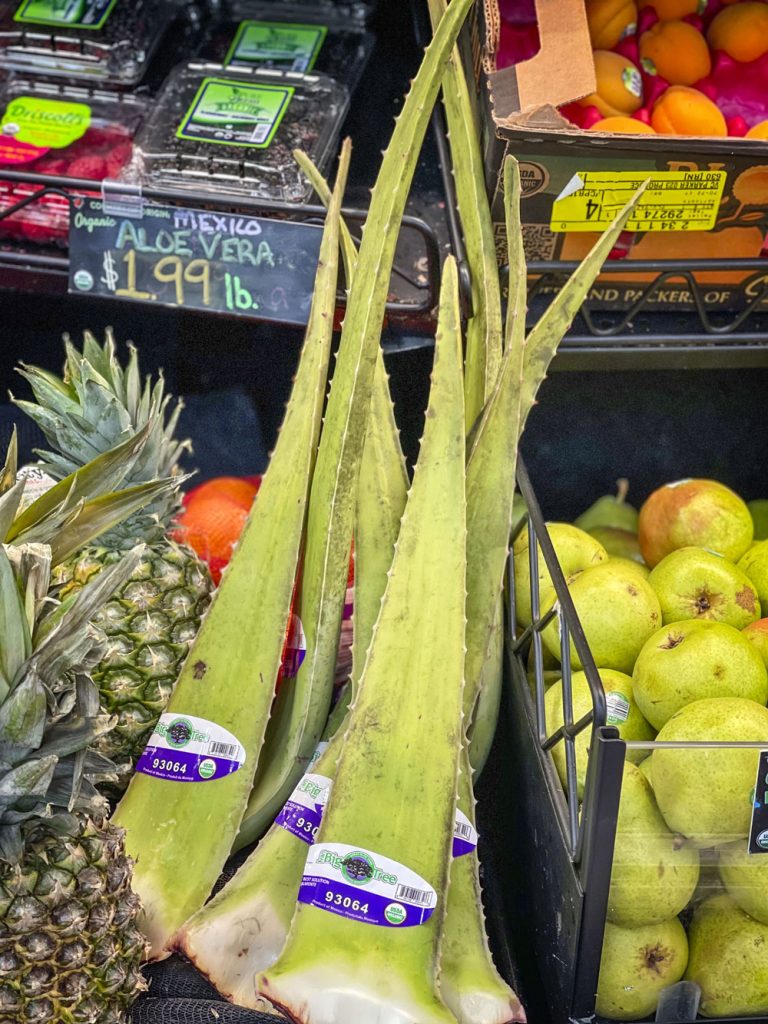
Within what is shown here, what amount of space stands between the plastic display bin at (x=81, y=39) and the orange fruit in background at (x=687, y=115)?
839 millimetres

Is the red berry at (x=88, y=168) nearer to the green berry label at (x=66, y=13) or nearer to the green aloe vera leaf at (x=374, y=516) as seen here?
the green berry label at (x=66, y=13)

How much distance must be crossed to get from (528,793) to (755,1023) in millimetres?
257

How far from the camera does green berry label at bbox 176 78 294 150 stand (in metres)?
1.45

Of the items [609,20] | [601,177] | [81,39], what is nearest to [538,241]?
[601,177]

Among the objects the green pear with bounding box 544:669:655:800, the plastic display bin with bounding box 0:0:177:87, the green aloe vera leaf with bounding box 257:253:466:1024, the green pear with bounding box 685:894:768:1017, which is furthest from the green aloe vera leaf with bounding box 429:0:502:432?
the plastic display bin with bounding box 0:0:177:87

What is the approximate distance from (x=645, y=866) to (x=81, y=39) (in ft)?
4.81

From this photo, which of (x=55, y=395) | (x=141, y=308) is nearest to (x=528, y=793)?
(x=55, y=395)

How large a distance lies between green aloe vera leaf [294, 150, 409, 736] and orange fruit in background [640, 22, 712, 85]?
567 mm

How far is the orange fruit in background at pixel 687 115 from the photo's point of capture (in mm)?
1189

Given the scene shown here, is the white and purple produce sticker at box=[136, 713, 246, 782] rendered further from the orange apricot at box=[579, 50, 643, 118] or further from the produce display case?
the orange apricot at box=[579, 50, 643, 118]

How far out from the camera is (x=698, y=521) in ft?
3.75

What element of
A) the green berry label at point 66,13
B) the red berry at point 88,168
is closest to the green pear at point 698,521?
the red berry at point 88,168

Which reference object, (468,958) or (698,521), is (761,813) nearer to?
(468,958)

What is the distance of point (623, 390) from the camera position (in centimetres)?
140
